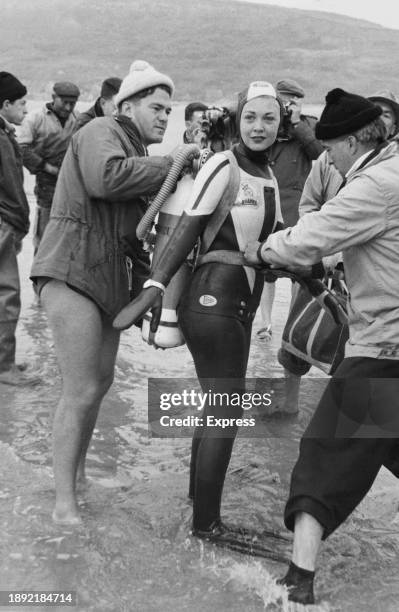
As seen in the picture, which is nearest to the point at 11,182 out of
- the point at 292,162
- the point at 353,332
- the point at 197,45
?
the point at 292,162

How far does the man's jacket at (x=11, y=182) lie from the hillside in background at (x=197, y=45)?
34741mm

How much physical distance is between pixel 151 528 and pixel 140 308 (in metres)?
1.15

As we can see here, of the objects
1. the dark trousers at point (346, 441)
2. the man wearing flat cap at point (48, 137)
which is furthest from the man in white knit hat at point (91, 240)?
the man wearing flat cap at point (48, 137)

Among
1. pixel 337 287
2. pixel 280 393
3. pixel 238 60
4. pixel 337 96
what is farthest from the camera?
pixel 238 60

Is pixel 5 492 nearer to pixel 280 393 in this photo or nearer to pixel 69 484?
pixel 69 484

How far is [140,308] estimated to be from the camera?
3.21 m

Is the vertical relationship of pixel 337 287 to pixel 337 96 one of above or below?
below

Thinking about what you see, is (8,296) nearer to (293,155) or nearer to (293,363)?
(293,363)

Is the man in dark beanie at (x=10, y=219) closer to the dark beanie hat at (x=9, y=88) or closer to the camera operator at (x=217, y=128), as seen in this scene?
the dark beanie hat at (x=9, y=88)

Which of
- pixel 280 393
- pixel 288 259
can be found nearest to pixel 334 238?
pixel 288 259

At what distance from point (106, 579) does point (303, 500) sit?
0.90 m

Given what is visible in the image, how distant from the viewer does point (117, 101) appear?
143 inches

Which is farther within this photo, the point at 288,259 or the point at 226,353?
the point at 226,353

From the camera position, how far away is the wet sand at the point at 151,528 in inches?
125
